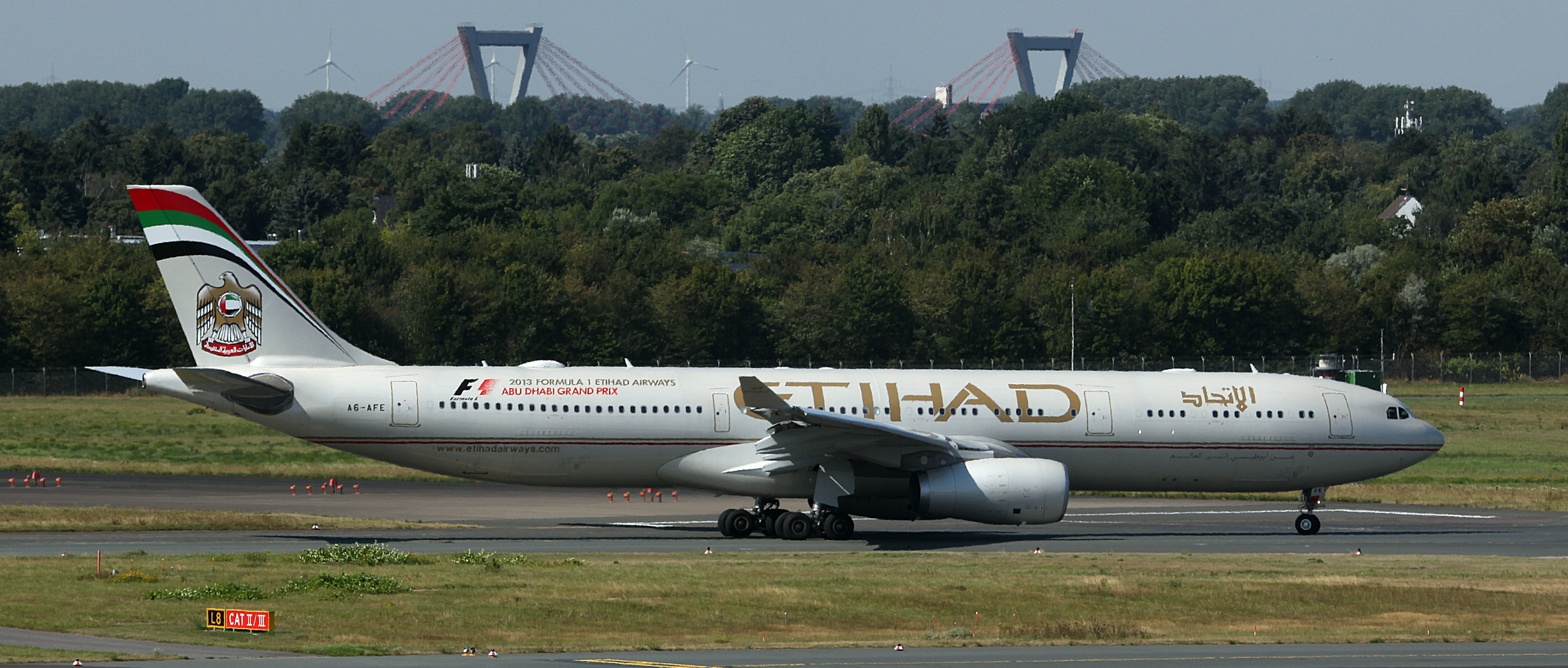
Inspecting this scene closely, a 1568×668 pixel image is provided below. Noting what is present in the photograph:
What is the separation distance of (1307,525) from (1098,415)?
536 cm

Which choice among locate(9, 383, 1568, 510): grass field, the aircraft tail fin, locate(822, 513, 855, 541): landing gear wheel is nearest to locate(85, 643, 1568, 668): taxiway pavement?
locate(822, 513, 855, 541): landing gear wheel

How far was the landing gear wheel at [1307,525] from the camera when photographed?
1451 inches

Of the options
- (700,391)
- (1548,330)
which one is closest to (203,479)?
(700,391)

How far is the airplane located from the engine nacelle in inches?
1.5

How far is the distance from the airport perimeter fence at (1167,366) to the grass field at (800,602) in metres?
49.6

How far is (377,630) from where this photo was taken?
22.1m

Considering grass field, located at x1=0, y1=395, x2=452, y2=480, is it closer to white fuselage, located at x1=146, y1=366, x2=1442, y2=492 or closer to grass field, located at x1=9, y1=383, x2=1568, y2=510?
grass field, located at x1=9, y1=383, x2=1568, y2=510

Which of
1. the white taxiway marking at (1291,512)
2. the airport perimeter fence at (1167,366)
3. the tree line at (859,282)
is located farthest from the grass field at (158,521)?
the tree line at (859,282)

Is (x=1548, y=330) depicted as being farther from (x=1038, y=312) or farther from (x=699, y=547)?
(x=699, y=547)

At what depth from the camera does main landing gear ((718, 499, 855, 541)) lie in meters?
34.3

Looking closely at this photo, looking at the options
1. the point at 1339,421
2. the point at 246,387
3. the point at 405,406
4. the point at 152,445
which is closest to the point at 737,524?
the point at 405,406

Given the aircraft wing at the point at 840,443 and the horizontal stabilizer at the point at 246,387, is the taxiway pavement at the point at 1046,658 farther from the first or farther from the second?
the horizontal stabilizer at the point at 246,387

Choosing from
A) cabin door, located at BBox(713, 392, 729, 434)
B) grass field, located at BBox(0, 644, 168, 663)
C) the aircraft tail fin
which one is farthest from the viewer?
cabin door, located at BBox(713, 392, 729, 434)

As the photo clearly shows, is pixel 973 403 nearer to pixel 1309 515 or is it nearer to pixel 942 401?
pixel 942 401
